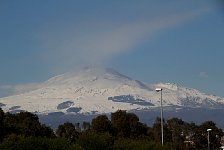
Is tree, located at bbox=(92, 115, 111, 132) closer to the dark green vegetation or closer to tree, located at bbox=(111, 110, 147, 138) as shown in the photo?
the dark green vegetation

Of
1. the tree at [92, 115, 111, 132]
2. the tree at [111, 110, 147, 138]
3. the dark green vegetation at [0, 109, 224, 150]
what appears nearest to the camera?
the dark green vegetation at [0, 109, 224, 150]

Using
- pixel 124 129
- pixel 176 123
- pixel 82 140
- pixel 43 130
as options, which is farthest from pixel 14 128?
pixel 176 123

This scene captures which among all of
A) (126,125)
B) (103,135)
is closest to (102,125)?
(126,125)

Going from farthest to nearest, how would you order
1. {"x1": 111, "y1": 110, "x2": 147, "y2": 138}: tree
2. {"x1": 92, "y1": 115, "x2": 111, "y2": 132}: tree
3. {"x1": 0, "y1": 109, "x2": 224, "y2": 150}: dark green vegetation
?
{"x1": 111, "y1": 110, "x2": 147, "y2": 138}: tree → {"x1": 92, "y1": 115, "x2": 111, "y2": 132}: tree → {"x1": 0, "y1": 109, "x2": 224, "y2": 150}: dark green vegetation

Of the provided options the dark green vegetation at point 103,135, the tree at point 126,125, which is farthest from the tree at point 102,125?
the tree at point 126,125

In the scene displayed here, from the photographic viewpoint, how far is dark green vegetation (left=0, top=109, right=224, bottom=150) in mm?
34625

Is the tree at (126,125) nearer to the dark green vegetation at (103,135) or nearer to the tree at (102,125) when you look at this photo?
the dark green vegetation at (103,135)

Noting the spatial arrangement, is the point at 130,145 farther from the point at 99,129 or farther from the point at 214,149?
the point at 214,149

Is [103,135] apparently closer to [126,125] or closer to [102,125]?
[102,125]

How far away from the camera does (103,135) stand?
148ft

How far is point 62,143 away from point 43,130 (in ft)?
98.3

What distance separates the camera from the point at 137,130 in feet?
235

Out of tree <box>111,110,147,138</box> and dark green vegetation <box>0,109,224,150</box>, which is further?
tree <box>111,110,147,138</box>

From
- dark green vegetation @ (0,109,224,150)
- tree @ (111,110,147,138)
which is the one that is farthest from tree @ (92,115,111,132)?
tree @ (111,110,147,138)
